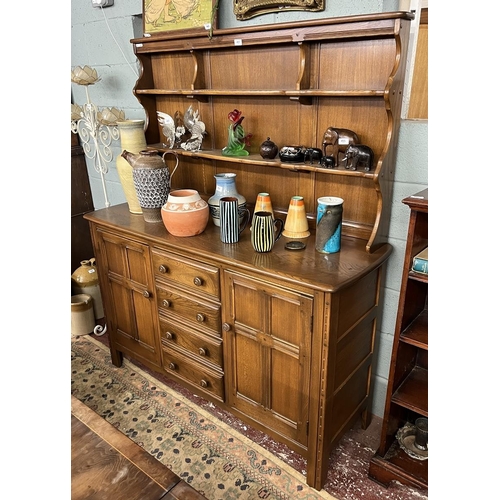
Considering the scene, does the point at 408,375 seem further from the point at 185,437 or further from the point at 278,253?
the point at 185,437

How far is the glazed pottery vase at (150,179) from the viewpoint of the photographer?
1888 mm

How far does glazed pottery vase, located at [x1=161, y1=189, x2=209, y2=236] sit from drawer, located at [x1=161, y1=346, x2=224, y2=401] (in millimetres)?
615

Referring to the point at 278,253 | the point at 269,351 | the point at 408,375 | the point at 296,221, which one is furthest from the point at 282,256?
the point at 408,375

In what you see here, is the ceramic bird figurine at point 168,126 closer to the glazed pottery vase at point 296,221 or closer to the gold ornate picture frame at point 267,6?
the gold ornate picture frame at point 267,6

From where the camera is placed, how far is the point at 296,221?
1688 mm

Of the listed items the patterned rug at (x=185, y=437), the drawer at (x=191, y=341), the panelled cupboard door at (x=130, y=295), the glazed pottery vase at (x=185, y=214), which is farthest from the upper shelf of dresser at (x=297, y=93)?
the patterned rug at (x=185, y=437)

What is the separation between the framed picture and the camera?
182 centimetres

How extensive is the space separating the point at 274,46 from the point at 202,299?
1082 mm

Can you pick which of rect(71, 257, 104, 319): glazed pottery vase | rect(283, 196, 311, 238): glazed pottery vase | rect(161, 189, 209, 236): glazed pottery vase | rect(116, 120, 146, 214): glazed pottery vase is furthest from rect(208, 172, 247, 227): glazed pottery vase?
rect(71, 257, 104, 319): glazed pottery vase

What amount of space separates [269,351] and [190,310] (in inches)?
16.8

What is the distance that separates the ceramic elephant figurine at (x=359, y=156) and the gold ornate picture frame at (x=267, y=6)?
0.55 metres

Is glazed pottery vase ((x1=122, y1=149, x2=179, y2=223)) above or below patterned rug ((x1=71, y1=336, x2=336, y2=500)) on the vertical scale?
above

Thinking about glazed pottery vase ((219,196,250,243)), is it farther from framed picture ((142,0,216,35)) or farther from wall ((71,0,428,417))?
framed picture ((142,0,216,35))
